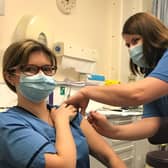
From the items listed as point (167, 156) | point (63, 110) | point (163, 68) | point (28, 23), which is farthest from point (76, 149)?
point (28, 23)

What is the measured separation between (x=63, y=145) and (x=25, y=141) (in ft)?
0.48

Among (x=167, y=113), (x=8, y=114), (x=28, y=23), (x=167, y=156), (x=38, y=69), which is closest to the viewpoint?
(x=8, y=114)

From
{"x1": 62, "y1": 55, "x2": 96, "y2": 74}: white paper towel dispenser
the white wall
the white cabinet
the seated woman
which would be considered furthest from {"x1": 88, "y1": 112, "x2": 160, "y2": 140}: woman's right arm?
{"x1": 62, "y1": 55, "x2": 96, "y2": 74}: white paper towel dispenser

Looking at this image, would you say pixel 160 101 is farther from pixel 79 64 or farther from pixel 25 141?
pixel 79 64

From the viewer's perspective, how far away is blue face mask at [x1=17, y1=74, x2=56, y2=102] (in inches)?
58.2

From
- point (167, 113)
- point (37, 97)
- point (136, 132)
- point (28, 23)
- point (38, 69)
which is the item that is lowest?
point (136, 132)

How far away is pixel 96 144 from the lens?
153cm

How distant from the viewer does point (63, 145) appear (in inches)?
49.7

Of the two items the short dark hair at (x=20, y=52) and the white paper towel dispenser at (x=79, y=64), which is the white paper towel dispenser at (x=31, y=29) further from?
the short dark hair at (x=20, y=52)

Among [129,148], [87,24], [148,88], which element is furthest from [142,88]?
[87,24]

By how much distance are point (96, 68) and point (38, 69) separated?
2316 millimetres

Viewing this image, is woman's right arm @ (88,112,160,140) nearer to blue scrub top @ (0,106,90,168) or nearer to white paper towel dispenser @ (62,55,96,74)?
blue scrub top @ (0,106,90,168)

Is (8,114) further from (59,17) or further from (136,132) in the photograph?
(59,17)

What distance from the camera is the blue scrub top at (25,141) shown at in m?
→ 1.22
